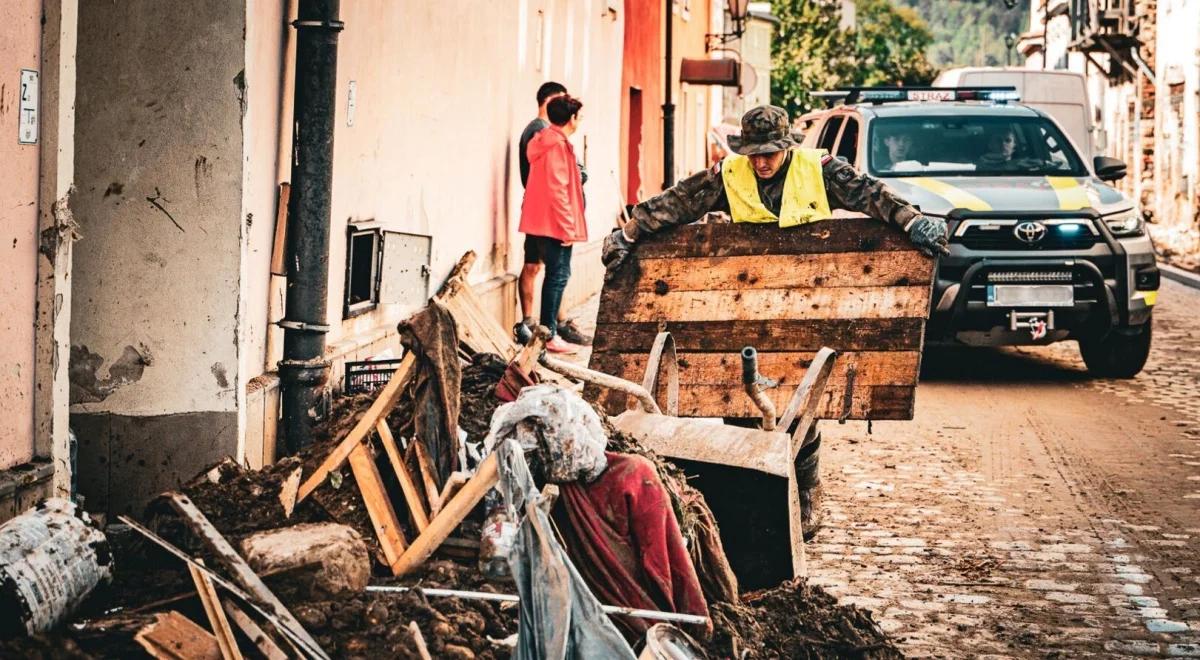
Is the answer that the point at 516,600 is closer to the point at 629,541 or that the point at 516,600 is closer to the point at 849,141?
the point at 629,541

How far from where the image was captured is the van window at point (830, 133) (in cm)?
1370

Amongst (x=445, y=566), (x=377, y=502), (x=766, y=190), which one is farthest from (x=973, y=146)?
(x=445, y=566)

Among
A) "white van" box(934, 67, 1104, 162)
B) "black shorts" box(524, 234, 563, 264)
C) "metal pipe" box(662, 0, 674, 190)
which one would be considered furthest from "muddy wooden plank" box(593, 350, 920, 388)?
"metal pipe" box(662, 0, 674, 190)

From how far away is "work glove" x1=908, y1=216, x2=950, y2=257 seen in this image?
7355mm

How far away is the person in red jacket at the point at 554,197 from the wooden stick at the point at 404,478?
6.69 meters

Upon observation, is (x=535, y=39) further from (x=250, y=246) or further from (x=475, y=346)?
(x=250, y=246)

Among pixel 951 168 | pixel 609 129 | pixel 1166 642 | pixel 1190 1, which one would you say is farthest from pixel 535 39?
pixel 1190 1

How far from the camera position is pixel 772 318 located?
7590 millimetres

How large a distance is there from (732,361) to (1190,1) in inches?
974

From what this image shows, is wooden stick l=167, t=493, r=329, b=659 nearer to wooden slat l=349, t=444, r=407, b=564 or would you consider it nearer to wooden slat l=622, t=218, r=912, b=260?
wooden slat l=349, t=444, r=407, b=564

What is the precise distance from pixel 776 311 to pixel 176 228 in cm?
290

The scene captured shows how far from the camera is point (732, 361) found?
7.46m

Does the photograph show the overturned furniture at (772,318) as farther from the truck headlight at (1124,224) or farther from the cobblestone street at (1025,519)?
the truck headlight at (1124,224)

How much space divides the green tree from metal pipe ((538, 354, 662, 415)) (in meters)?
36.8
